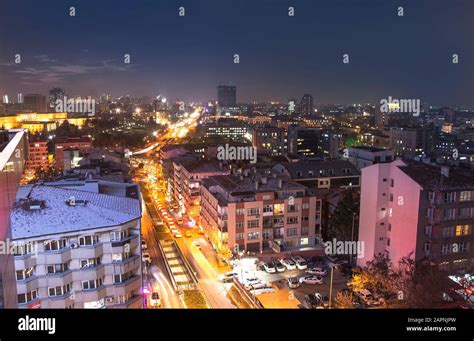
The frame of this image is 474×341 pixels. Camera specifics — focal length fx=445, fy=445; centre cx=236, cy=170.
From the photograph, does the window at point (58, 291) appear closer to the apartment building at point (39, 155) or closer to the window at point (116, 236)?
the window at point (116, 236)

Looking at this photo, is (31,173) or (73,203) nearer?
(73,203)

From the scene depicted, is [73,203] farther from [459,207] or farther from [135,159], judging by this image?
[135,159]

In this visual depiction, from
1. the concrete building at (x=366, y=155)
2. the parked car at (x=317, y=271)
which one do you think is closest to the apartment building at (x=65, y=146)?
the concrete building at (x=366, y=155)

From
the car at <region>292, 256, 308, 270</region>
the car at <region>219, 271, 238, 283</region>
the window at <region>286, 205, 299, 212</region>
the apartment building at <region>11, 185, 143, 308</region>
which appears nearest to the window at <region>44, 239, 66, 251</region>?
the apartment building at <region>11, 185, 143, 308</region>

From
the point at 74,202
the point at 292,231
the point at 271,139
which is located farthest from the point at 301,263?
the point at 271,139
